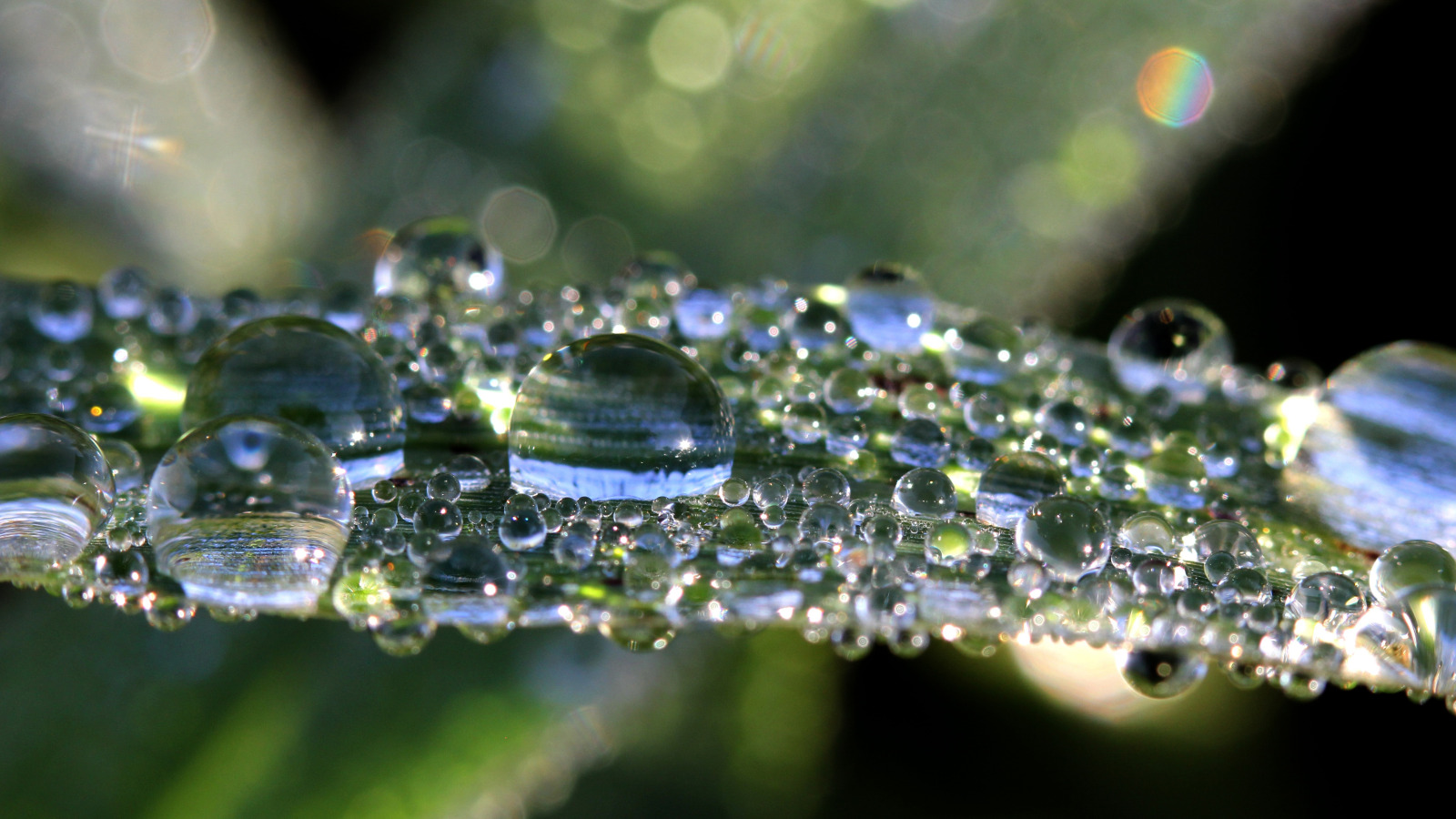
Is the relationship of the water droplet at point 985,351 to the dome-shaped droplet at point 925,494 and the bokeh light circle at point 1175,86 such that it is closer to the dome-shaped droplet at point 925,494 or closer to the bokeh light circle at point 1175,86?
the dome-shaped droplet at point 925,494

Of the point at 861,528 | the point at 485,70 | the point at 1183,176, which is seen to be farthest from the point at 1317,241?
the point at 861,528

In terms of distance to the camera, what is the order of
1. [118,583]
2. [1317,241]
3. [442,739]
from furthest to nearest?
[1317,241] < [442,739] < [118,583]

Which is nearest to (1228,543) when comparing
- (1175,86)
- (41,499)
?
(41,499)

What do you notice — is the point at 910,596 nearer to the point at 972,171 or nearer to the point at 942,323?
the point at 942,323

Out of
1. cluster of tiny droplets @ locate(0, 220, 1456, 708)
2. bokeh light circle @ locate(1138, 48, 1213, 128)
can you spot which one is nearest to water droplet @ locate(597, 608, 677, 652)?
cluster of tiny droplets @ locate(0, 220, 1456, 708)

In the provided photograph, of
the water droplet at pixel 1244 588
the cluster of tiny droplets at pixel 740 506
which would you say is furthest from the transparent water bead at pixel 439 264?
the water droplet at pixel 1244 588

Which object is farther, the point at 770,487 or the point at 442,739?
the point at 442,739
